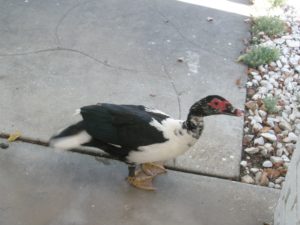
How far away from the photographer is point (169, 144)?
294 cm

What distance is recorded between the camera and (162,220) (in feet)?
9.89

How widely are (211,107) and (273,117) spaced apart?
1.29 m

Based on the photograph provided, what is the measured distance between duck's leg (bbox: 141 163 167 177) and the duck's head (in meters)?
0.62

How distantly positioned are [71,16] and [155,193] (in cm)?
249

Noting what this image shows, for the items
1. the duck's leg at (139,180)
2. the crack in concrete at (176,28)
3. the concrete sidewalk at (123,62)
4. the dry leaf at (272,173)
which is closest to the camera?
the duck's leg at (139,180)

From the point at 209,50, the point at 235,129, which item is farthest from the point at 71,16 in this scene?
the point at 235,129

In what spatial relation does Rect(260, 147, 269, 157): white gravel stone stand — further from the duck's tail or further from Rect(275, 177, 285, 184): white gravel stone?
the duck's tail

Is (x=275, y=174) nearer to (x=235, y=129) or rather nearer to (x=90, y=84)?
(x=235, y=129)

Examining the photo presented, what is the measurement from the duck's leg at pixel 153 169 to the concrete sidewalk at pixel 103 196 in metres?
0.05

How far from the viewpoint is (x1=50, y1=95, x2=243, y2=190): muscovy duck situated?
289 cm

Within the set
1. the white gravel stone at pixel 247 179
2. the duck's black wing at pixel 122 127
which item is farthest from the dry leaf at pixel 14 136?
the white gravel stone at pixel 247 179

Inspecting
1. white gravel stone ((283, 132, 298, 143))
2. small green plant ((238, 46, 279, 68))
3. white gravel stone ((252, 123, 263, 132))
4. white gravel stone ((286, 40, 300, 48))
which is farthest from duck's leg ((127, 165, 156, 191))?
white gravel stone ((286, 40, 300, 48))

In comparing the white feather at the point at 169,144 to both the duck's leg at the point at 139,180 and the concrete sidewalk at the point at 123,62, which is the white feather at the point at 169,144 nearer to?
the duck's leg at the point at 139,180

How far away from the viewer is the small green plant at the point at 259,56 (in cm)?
446
